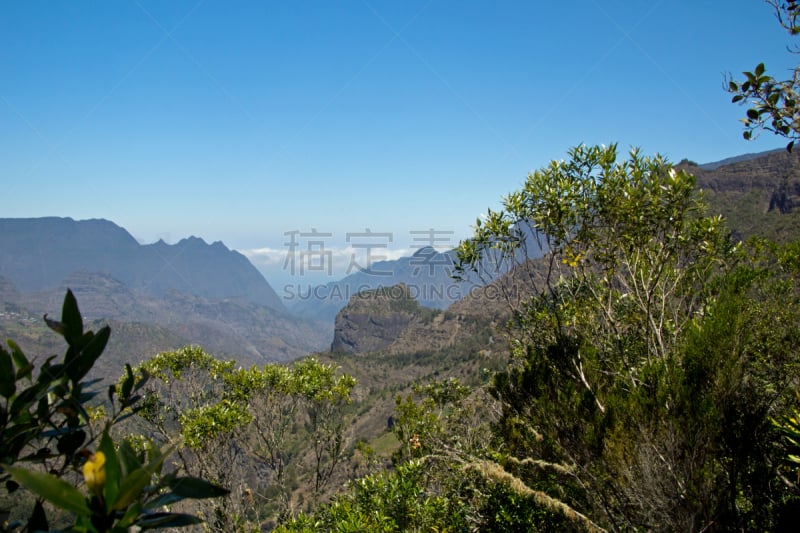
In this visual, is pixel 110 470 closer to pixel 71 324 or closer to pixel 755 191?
pixel 71 324

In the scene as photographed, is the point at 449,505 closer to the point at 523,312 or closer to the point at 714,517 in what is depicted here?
the point at 523,312

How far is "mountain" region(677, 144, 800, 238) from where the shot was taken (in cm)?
11750

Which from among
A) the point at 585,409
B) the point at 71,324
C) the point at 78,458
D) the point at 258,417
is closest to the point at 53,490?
the point at 71,324

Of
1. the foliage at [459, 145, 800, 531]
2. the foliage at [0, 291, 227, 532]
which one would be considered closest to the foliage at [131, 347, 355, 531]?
the foliage at [459, 145, 800, 531]

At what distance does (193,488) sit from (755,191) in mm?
184355

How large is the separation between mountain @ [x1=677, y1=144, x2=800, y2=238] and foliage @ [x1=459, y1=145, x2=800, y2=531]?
10932 cm

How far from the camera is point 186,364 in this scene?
17.3m

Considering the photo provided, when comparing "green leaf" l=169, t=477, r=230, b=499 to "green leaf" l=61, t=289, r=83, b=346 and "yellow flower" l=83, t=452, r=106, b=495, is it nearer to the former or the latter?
"yellow flower" l=83, t=452, r=106, b=495

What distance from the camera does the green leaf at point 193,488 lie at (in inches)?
56.2

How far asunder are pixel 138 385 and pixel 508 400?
7.31 meters

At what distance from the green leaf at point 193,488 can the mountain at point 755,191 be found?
392 feet

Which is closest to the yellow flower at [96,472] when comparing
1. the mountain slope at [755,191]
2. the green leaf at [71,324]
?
the green leaf at [71,324]

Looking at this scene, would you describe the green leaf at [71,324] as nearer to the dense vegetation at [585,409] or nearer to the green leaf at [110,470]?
the dense vegetation at [585,409]

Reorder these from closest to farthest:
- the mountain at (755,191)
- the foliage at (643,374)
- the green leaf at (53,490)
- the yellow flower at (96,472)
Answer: the green leaf at (53,490) → the yellow flower at (96,472) → the foliage at (643,374) → the mountain at (755,191)
